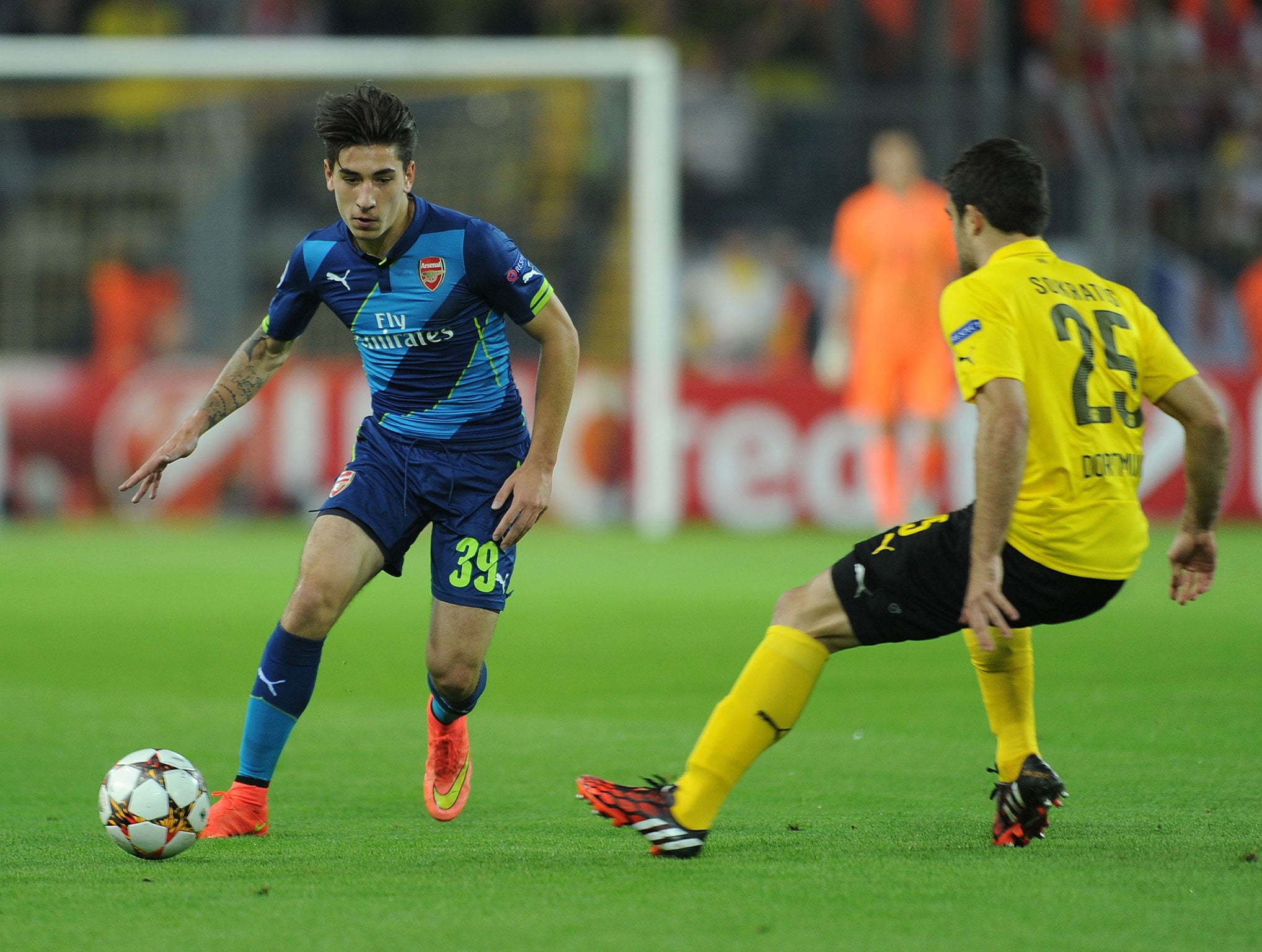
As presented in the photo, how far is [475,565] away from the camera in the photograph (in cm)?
503

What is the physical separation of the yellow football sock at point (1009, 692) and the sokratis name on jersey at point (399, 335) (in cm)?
168

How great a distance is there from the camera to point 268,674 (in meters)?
4.72

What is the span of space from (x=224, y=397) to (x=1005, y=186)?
226 centimetres

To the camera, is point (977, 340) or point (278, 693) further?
point (278, 693)

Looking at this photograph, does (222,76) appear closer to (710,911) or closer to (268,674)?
(268,674)

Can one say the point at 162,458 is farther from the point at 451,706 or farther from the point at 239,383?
the point at 451,706

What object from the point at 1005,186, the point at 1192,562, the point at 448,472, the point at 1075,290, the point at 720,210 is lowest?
the point at 1192,562

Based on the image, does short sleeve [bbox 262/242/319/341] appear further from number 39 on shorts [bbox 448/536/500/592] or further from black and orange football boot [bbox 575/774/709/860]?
black and orange football boot [bbox 575/774/709/860]

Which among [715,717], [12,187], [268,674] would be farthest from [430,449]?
[12,187]

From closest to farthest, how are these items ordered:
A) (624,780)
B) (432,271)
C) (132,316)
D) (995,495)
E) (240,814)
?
(995,495) → (240,814) → (432,271) → (624,780) → (132,316)

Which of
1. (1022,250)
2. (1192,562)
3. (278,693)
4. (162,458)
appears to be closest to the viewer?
(1022,250)

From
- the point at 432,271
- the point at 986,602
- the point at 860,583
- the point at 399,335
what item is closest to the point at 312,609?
the point at 399,335

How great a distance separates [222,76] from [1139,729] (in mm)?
11215

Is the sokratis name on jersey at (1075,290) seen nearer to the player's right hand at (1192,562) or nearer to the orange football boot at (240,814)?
the player's right hand at (1192,562)
